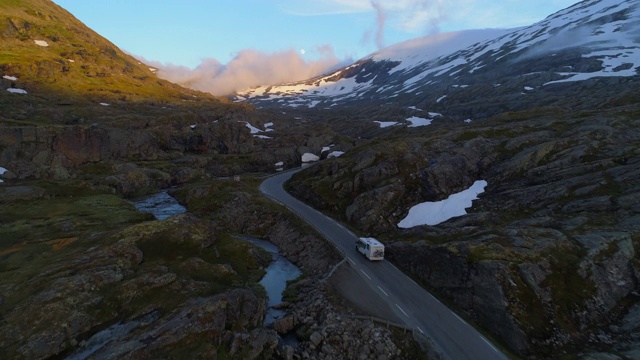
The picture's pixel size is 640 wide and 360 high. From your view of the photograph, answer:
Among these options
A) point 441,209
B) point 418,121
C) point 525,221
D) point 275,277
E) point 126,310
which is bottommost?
point 418,121

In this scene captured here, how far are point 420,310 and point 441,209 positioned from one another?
2575 cm

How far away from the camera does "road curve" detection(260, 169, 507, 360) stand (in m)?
32.2

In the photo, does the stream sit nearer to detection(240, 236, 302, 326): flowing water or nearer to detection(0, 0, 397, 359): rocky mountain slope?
detection(240, 236, 302, 326): flowing water

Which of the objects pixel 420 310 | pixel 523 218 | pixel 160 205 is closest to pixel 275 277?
pixel 420 310

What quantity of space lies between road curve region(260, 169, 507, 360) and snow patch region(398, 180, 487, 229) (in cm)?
1013

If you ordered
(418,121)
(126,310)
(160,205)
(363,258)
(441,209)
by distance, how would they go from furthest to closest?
1. (418,121)
2. (160,205)
3. (441,209)
4. (363,258)
5. (126,310)

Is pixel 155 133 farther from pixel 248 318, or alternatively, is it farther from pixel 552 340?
pixel 552 340

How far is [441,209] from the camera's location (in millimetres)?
60250

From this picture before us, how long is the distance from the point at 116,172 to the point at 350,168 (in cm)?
7145

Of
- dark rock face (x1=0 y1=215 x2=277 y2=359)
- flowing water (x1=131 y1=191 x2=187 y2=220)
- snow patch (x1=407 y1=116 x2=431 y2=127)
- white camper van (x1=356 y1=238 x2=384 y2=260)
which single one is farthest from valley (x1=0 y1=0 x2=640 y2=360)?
snow patch (x1=407 y1=116 x2=431 y2=127)

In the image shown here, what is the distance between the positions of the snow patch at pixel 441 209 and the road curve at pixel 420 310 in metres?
10.1

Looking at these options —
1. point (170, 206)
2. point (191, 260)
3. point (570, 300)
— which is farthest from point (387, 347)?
point (170, 206)

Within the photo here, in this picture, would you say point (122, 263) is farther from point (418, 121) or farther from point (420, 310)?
point (418, 121)

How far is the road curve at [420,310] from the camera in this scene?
3219 cm
